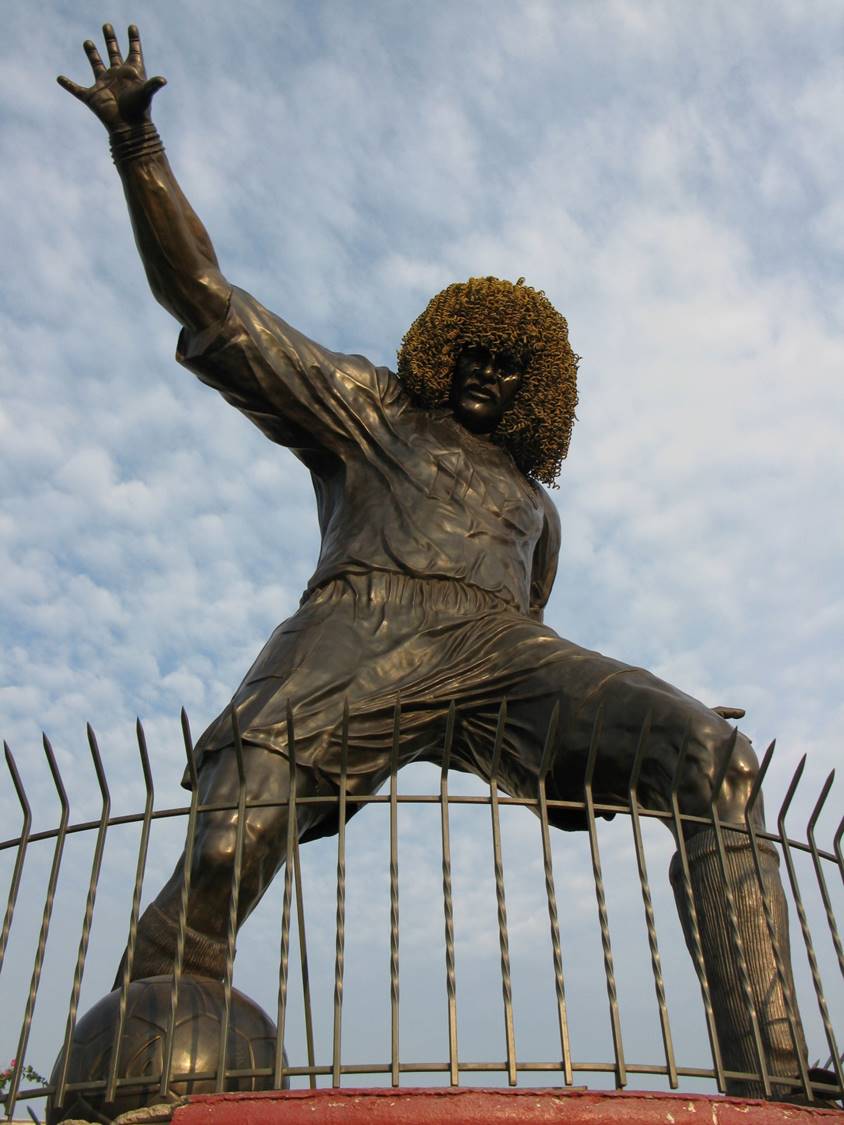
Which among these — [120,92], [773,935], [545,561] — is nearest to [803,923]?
[773,935]

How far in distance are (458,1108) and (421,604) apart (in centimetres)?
307

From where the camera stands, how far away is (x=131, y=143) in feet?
21.0

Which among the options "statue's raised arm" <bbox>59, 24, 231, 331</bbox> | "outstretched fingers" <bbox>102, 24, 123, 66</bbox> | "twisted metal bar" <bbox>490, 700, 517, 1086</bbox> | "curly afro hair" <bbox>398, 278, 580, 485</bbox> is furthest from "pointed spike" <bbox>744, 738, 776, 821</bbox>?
"outstretched fingers" <bbox>102, 24, 123, 66</bbox>

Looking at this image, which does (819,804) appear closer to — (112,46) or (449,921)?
(449,921)

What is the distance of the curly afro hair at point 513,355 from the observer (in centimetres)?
741

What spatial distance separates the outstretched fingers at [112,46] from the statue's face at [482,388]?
241 cm

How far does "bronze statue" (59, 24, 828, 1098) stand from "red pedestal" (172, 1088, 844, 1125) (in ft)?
2.67

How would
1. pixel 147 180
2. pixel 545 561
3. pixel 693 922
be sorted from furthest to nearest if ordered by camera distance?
pixel 545 561 → pixel 147 180 → pixel 693 922

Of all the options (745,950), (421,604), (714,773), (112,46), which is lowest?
(745,950)

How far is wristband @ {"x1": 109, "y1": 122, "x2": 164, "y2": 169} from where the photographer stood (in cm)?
641

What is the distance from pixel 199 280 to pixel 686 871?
12.6ft

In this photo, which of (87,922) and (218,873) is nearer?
(87,922)

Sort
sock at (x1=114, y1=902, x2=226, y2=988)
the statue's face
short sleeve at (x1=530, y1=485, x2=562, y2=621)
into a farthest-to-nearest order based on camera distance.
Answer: short sleeve at (x1=530, y1=485, x2=562, y2=621), the statue's face, sock at (x1=114, y1=902, x2=226, y2=988)

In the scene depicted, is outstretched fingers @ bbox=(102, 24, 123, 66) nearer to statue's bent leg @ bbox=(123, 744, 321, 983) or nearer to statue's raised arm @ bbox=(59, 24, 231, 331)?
statue's raised arm @ bbox=(59, 24, 231, 331)
